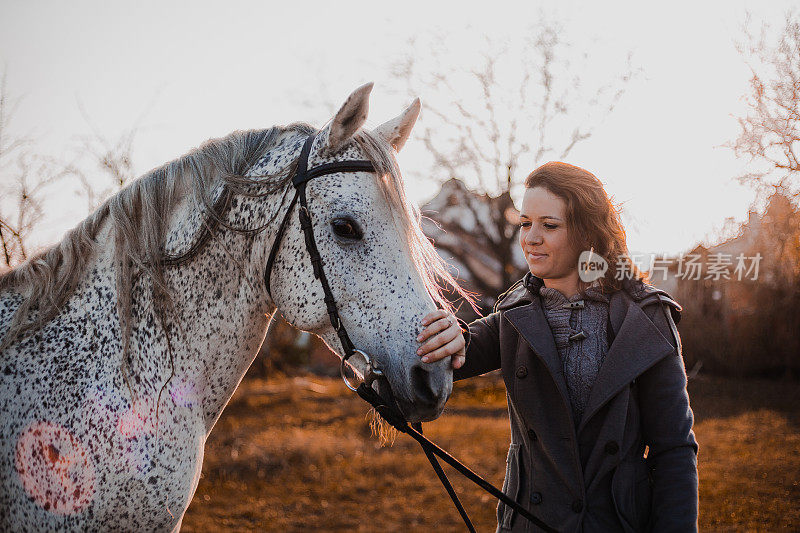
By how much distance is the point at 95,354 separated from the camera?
1839 millimetres

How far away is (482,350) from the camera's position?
7.49ft

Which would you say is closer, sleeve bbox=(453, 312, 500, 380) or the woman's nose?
the woman's nose

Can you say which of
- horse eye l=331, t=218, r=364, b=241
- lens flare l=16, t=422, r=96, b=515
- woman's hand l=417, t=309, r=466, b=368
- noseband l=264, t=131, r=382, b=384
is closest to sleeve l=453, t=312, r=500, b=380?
woman's hand l=417, t=309, r=466, b=368

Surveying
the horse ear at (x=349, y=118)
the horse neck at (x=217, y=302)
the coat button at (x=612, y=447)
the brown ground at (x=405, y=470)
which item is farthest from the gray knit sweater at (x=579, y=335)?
the brown ground at (x=405, y=470)

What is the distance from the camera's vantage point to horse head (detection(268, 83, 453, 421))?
5.84 feet

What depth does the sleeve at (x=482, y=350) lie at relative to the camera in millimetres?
2240

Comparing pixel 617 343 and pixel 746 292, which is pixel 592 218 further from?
pixel 746 292

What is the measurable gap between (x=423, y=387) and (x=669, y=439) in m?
0.84

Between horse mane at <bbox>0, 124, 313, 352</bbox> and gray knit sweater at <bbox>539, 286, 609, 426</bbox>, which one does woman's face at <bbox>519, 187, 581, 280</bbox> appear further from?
horse mane at <bbox>0, 124, 313, 352</bbox>

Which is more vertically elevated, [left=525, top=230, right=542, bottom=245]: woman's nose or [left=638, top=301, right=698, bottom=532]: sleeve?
[left=525, top=230, right=542, bottom=245]: woman's nose

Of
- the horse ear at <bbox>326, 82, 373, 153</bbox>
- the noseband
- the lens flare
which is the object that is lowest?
the lens flare

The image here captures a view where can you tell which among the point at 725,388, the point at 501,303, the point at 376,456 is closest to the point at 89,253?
the point at 501,303

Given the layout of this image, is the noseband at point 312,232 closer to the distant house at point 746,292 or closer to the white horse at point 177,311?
the white horse at point 177,311

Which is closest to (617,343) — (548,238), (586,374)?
(586,374)
